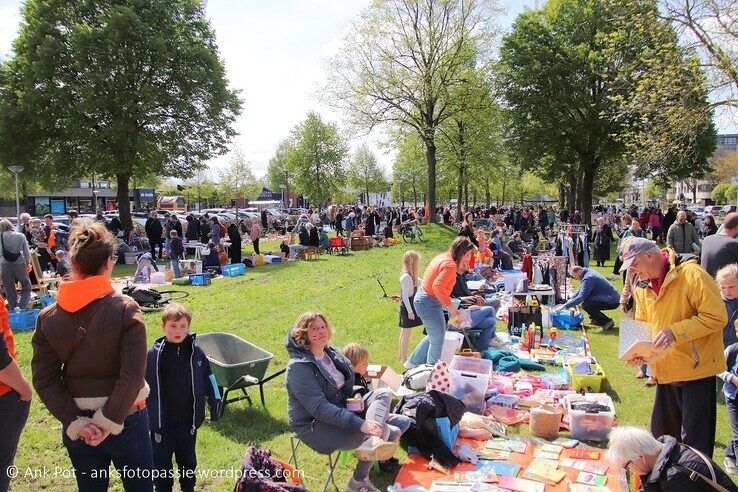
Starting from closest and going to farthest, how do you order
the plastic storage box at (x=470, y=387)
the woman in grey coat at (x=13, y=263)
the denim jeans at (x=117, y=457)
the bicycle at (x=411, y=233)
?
the denim jeans at (x=117, y=457) → the plastic storage box at (x=470, y=387) → the woman in grey coat at (x=13, y=263) → the bicycle at (x=411, y=233)

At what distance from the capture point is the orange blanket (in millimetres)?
4164

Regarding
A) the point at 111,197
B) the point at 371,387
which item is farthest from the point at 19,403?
the point at 111,197

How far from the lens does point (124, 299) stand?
2.85 meters

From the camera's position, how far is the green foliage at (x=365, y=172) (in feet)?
216

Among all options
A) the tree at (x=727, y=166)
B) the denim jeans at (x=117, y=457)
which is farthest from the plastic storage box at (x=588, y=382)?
the tree at (x=727, y=166)

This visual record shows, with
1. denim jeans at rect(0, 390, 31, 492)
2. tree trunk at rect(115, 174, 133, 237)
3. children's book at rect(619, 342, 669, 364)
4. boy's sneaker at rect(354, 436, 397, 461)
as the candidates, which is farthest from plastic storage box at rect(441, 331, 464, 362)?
tree trunk at rect(115, 174, 133, 237)

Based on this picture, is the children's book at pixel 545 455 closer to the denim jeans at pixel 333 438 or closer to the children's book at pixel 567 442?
the children's book at pixel 567 442

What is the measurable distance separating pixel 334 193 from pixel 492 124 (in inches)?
905

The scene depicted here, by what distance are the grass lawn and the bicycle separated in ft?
21.4

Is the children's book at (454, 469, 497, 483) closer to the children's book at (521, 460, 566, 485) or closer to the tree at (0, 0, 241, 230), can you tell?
the children's book at (521, 460, 566, 485)

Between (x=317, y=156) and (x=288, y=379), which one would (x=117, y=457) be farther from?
(x=317, y=156)

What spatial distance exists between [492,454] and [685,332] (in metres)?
2.10

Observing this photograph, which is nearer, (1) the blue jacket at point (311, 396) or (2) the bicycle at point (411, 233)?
(1) the blue jacket at point (311, 396)

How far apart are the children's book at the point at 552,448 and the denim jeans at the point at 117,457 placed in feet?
11.2
